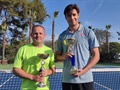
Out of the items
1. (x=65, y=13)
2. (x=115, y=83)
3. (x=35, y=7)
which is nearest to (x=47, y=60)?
(x=65, y=13)

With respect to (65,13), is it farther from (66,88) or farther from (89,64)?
(66,88)

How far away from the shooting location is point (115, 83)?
21.9 ft

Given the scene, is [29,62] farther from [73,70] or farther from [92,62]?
[92,62]

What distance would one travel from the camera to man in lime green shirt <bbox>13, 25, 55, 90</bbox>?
2316 mm

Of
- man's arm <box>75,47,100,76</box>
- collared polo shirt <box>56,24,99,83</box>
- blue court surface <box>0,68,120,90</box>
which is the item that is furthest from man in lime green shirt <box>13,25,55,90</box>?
blue court surface <box>0,68,120,90</box>

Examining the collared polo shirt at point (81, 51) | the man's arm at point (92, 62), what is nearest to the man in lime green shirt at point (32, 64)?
the collared polo shirt at point (81, 51)

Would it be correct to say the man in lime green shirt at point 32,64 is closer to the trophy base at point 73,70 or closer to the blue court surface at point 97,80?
the trophy base at point 73,70

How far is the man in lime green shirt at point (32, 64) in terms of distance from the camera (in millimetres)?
2316

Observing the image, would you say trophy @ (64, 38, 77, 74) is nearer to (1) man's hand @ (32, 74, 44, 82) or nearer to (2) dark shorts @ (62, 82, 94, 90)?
(2) dark shorts @ (62, 82, 94, 90)

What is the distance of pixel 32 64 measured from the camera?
7.81 feet

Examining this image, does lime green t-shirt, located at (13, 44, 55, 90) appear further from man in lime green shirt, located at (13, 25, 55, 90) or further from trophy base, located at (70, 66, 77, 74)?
trophy base, located at (70, 66, 77, 74)

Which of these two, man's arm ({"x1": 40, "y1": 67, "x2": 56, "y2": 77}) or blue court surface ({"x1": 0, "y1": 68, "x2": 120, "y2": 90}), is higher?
man's arm ({"x1": 40, "y1": 67, "x2": 56, "y2": 77})

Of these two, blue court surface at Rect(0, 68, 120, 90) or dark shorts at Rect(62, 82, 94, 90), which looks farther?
blue court surface at Rect(0, 68, 120, 90)

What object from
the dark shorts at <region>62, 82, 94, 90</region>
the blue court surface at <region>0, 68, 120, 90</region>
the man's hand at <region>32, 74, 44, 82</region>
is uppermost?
the man's hand at <region>32, 74, 44, 82</region>
